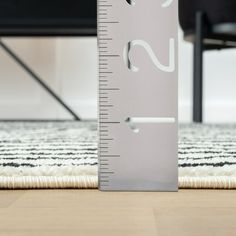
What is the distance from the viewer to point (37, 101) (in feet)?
7.29

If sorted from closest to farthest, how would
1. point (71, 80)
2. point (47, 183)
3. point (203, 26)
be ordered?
point (47, 183), point (203, 26), point (71, 80)

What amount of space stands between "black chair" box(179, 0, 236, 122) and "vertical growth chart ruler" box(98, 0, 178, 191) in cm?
124

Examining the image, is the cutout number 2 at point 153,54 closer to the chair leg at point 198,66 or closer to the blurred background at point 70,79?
the chair leg at point 198,66

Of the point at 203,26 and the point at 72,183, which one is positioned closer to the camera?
the point at 72,183

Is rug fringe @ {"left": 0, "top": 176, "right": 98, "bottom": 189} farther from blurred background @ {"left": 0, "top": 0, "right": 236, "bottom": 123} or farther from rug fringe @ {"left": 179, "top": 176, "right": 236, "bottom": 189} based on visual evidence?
blurred background @ {"left": 0, "top": 0, "right": 236, "bottom": 123}

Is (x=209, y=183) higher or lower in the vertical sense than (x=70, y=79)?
lower

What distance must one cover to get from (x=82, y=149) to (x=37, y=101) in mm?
1444

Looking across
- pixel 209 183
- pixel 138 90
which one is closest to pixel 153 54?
pixel 138 90

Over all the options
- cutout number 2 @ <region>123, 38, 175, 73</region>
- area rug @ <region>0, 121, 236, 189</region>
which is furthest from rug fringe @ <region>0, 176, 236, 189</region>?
cutout number 2 @ <region>123, 38, 175, 73</region>
